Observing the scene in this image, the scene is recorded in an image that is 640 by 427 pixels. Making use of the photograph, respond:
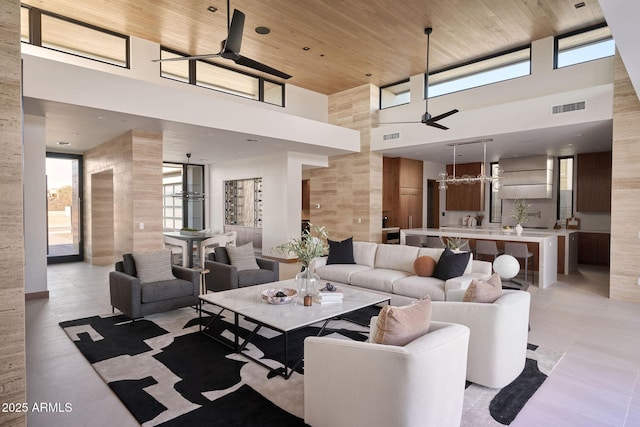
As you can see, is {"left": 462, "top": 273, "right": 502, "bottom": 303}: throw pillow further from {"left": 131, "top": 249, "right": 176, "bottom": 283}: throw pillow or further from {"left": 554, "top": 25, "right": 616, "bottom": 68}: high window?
{"left": 554, "top": 25, "right": 616, "bottom": 68}: high window

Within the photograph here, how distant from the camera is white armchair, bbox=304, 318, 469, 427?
6.22 feet

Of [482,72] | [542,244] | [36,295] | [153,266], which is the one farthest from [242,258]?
[482,72]

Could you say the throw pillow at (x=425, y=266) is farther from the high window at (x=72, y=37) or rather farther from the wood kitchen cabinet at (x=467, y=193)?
the wood kitchen cabinet at (x=467, y=193)

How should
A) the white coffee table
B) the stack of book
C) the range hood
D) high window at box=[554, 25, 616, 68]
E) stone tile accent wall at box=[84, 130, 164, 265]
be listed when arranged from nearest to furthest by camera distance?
the white coffee table, the stack of book, high window at box=[554, 25, 616, 68], stone tile accent wall at box=[84, 130, 164, 265], the range hood

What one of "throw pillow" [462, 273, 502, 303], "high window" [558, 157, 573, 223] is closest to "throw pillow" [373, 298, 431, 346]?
"throw pillow" [462, 273, 502, 303]

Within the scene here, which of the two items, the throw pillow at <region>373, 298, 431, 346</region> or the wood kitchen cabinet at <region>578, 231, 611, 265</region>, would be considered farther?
the wood kitchen cabinet at <region>578, 231, 611, 265</region>

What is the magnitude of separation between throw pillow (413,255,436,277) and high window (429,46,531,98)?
4993 mm

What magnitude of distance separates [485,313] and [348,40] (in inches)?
224

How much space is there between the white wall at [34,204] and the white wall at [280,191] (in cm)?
506

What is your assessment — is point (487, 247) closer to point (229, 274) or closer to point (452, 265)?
point (452, 265)

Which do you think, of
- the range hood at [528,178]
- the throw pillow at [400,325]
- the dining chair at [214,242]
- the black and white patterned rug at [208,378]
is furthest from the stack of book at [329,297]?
the range hood at [528,178]

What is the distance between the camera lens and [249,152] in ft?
31.0

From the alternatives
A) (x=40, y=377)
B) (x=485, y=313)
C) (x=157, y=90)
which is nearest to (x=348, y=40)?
(x=157, y=90)

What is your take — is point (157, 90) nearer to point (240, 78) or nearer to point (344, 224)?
point (240, 78)
